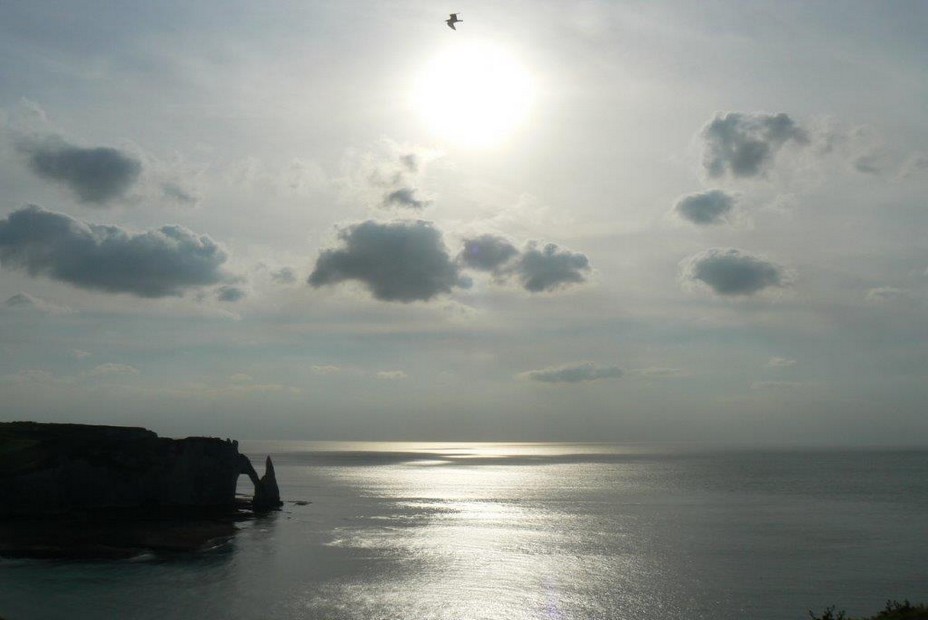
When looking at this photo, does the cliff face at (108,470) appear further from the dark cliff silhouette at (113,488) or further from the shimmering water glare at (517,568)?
the shimmering water glare at (517,568)

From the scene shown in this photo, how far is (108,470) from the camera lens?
81062 millimetres

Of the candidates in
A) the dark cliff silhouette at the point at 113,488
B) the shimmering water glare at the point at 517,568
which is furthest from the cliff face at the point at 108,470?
the shimmering water glare at the point at 517,568

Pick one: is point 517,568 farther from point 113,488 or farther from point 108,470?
point 108,470

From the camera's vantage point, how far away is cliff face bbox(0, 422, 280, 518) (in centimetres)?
7725

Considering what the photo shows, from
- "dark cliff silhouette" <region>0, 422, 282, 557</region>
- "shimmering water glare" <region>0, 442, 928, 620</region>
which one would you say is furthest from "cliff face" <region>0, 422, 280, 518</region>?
"shimmering water glare" <region>0, 442, 928, 620</region>

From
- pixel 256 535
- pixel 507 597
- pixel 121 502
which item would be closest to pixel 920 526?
pixel 507 597

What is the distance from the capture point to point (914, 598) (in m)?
50.2

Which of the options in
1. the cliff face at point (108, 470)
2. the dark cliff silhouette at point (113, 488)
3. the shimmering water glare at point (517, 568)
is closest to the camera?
the shimmering water glare at point (517, 568)

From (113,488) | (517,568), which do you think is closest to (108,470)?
(113,488)

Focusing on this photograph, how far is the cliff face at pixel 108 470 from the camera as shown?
77.2 m

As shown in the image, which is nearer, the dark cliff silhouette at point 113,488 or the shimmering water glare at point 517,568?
the shimmering water glare at point 517,568

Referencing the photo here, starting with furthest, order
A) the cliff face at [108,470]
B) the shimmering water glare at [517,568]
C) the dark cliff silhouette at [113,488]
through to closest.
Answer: the cliff face at [108,470]
the dark cliff silhouette at [113,488]
the shimmering water glare at [517,568]

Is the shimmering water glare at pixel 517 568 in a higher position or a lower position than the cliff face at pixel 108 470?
lower

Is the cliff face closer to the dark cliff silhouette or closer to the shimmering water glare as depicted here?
the dark cliff silhouette
